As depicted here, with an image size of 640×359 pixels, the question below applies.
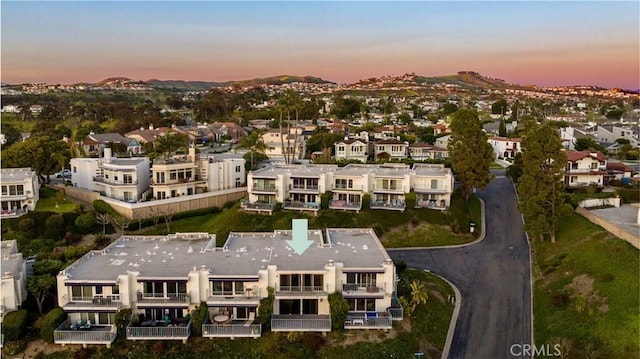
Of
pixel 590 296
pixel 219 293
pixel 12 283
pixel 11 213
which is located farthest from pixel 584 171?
pixel 11 213

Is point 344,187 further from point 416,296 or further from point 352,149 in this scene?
point 352,149

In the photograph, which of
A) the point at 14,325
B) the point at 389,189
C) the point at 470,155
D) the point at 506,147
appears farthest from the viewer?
the point at 506,147

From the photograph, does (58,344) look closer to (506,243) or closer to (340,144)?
(506,243)

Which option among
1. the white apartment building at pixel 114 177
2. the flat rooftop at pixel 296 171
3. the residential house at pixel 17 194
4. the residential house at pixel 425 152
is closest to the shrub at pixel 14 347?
the residential house at pixel 17 194

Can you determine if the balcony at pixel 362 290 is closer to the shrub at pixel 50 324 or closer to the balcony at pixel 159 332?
the balcony at pixel 159 332

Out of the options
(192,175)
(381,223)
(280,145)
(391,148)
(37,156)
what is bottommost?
(381,223)

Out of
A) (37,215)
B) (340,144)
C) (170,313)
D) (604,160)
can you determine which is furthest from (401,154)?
(170,313)

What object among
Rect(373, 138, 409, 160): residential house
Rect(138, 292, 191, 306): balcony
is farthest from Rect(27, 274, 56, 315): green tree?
Rect(373, 138, 409, 160): residential house

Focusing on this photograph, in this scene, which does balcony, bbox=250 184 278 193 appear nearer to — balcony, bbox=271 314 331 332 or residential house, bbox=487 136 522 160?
balcony, bbox=271 314 331 332
